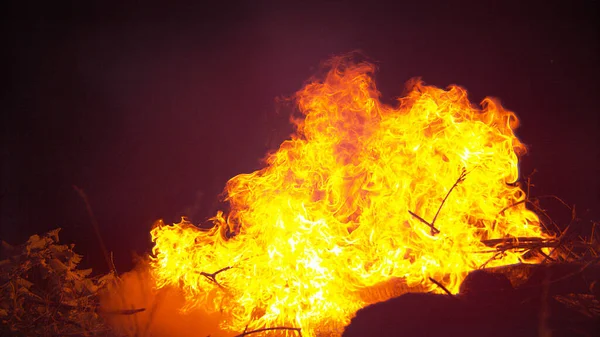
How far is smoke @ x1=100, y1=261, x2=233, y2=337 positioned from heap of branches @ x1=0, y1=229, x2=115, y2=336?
0.61 ft

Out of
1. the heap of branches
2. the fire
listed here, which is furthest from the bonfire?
A: the heap of branches

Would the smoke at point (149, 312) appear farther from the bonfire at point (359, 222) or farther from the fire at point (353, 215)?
the fire at point (353, 215)

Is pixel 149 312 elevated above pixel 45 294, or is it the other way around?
pixel 45 294

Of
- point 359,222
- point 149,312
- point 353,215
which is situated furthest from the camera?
point 353,215

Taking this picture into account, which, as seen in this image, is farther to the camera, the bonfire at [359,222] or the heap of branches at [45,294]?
the bonfire at [359,222]

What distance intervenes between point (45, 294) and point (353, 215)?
13.9ft

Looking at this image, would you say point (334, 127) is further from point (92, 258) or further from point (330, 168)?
point (92, 258)

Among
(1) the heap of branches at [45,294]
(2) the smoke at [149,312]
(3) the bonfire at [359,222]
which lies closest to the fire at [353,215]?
(3) the bonfire at [359,222]

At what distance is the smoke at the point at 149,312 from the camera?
4922 millimetres

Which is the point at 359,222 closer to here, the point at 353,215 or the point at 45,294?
the point at 353,215

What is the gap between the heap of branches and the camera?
14.9 feet

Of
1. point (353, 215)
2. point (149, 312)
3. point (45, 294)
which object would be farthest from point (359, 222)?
point (45, 294)

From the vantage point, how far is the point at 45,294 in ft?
16.8

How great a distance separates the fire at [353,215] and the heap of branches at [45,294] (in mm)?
1053
